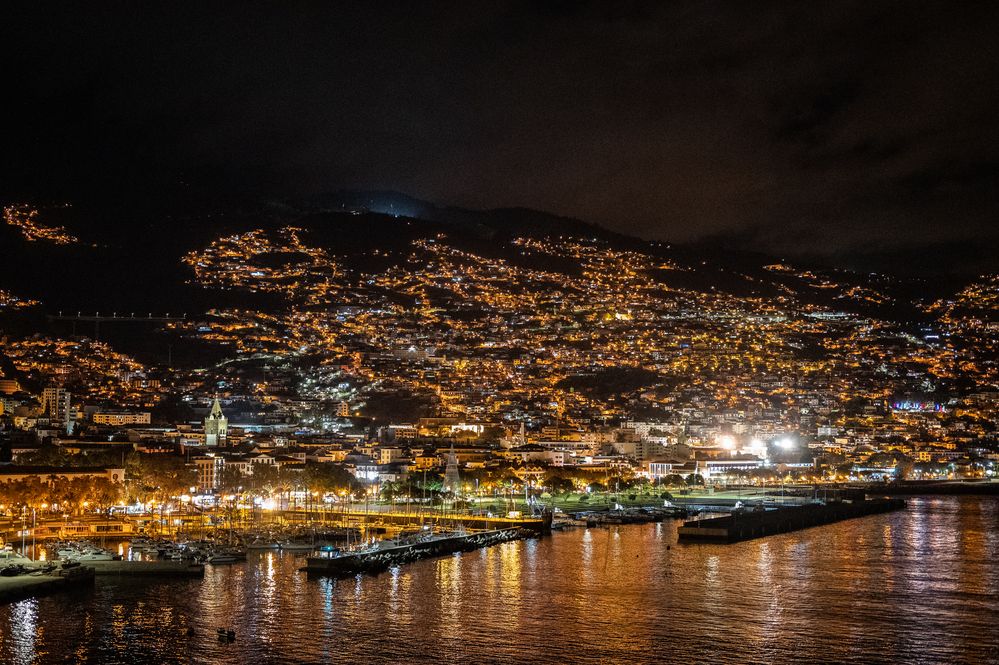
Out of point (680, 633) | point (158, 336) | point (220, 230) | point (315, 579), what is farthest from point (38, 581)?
point (220, 230)

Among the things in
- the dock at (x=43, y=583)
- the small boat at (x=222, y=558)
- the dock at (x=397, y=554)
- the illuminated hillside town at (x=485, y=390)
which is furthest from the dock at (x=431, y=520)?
the dock at (x=43, y=583)

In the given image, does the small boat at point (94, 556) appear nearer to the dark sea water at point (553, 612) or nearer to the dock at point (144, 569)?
the dock at point (144, 569)

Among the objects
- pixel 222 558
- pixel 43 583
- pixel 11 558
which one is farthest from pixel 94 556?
pixel 43 583

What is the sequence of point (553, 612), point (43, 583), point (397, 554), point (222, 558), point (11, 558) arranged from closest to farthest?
point (553, 612) < point (43, 583) < point (11, 558) < point (222, 558) < point (397, 554)

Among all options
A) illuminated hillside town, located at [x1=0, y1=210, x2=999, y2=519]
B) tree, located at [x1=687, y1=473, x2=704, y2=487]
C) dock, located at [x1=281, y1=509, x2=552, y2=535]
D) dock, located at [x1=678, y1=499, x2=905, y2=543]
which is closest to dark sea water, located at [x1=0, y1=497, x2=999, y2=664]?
dock, located at [x1=678, y1=499, x2=905, y2=543]

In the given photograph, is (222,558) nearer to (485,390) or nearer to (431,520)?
(431,520)
